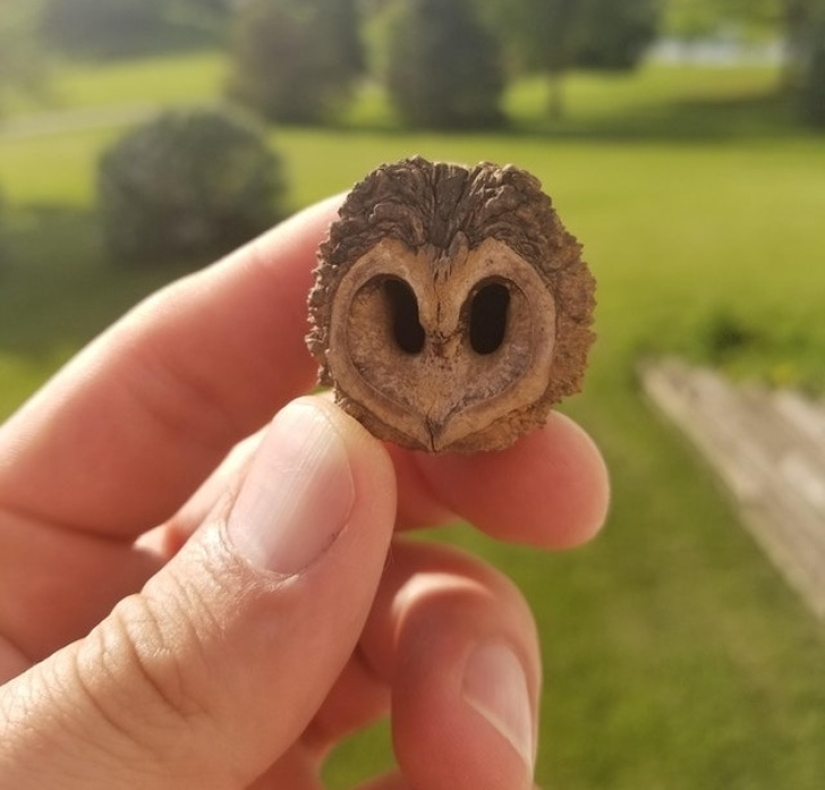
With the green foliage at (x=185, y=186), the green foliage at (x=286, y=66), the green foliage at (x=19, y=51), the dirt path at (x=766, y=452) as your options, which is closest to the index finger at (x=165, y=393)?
the dirt path at (x=766, y=452)

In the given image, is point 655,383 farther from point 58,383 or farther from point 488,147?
point 488,147

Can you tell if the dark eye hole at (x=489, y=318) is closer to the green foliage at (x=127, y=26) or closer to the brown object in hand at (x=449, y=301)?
the brown object in hand at (x=449, y=301)

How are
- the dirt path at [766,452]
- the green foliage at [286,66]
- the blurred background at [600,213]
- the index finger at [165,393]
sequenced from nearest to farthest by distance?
the index finger at [165,393] < the blurred background at [600,213] < the dirt path at [766,452] < the green foliage at [286,66]

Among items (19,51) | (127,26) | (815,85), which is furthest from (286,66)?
(127,26)

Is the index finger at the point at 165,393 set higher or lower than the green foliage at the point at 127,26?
higher

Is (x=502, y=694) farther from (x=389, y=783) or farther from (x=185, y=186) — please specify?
(x=185, y=186)

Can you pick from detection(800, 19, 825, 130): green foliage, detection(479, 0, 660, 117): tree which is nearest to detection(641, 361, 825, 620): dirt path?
detection(800, 19, 825, 130): green foliage

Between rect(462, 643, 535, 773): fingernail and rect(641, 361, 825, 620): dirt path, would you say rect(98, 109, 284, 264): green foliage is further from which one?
rect(462, 643, 535, 773): fingernail

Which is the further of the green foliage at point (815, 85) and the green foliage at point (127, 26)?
the green foliage at point (127, 26)
